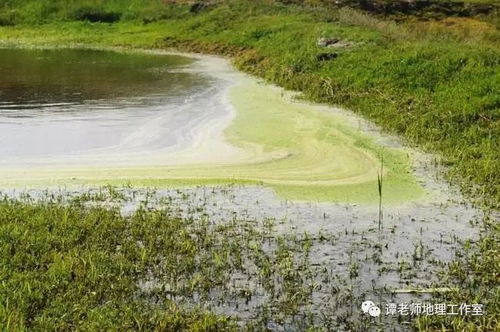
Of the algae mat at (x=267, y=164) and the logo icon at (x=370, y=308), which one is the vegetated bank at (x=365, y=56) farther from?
the algae mat at (x=267, y=164)

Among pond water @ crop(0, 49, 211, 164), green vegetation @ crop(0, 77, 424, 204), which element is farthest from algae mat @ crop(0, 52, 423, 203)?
pond water @ crop(0, 49, 211, 164)

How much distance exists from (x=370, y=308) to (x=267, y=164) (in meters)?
5.58

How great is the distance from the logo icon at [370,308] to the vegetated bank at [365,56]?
1.61ft

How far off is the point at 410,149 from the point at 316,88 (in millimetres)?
6309

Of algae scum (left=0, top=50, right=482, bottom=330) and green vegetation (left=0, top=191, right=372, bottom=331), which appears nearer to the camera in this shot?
green vegetation (left=0, top=191, right=372, bottom=331)

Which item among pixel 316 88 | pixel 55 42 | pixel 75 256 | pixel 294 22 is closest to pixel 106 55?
pixel 55 42

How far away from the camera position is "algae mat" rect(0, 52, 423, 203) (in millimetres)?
10375

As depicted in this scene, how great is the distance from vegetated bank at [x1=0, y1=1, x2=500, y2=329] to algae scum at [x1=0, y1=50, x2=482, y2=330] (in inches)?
26.4

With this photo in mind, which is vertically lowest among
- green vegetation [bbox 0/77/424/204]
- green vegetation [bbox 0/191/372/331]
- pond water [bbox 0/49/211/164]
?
green vegetation [bbox 0/191/372/331]

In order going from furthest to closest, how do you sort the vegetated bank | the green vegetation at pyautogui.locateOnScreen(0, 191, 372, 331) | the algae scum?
the vegetated bank < the algae scum < the green vegetation at pyautogui.locateOnScreen(0, 191, 372, 331)

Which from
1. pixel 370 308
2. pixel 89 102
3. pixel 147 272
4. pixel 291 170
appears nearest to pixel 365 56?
pixel 89 102

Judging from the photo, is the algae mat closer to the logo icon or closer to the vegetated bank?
the vegetated bank

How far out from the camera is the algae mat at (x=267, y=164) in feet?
34.0

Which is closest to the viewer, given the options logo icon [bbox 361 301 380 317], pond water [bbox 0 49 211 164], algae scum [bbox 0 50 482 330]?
logo icon [bbox 361 301 380 317]
